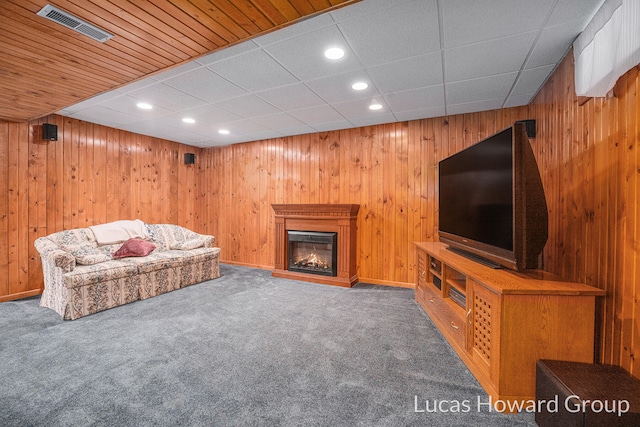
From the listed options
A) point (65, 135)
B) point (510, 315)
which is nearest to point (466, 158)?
point (510, 315)

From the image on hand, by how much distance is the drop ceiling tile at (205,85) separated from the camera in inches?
106

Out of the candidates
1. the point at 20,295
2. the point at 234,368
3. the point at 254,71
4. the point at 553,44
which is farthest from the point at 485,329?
the point at 20,295

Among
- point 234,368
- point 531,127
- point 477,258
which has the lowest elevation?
point 234,368

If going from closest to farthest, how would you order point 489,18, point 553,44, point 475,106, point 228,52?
point 489,18 → point 553,44 → point 228,52 → point 475,106

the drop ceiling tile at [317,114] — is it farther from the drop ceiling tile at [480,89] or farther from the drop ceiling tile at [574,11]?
the drop ceiling tile at [574,11]

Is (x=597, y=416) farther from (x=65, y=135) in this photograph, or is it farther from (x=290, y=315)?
(x=65, y=135)

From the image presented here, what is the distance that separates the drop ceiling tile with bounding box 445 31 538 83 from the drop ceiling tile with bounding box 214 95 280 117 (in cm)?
205

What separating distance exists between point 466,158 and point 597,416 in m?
2.03

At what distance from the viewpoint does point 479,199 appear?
239cm

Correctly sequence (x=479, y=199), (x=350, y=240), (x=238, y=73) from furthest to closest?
(x=350, y=240) < (x=238, y=73) < (x=479, y=199)

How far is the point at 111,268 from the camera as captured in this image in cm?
332

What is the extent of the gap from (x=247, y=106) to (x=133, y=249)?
2.51 m

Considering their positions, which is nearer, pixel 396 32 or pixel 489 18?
pixel 489 18

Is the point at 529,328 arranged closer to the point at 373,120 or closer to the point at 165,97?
the point at 373,120
